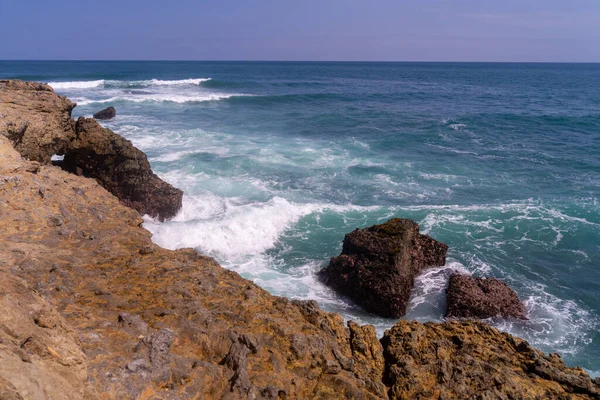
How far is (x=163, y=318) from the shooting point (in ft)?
19.0

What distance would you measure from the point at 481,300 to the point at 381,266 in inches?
120

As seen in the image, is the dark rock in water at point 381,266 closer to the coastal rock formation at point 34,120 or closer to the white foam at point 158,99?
the coastal rock formation at point 34,120

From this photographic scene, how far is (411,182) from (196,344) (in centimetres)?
1843

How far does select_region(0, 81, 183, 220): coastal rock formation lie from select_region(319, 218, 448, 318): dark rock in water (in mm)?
7557

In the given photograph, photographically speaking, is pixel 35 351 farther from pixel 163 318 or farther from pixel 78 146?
pixel 78 146

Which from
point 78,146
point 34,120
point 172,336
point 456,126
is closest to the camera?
point 172,336

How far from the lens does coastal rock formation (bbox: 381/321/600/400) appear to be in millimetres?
5734

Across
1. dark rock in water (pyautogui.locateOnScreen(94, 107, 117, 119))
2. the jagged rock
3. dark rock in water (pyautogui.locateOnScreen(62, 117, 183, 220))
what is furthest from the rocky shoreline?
dark rock in water (pyautogui.locateOnScreen(94, 107, 117, 119))

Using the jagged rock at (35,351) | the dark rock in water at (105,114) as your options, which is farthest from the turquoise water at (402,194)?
the jagged rock at (35,351)

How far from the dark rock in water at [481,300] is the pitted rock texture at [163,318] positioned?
5.90 metres

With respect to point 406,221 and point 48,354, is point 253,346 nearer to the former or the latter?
point 48,354

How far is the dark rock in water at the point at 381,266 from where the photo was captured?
11.4 meters

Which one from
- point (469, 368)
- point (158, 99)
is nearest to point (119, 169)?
point (469, 368)

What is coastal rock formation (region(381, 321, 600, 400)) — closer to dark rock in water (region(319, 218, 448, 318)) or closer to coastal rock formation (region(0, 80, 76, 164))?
dark rock in water (region(319, 218, 448, 318))
